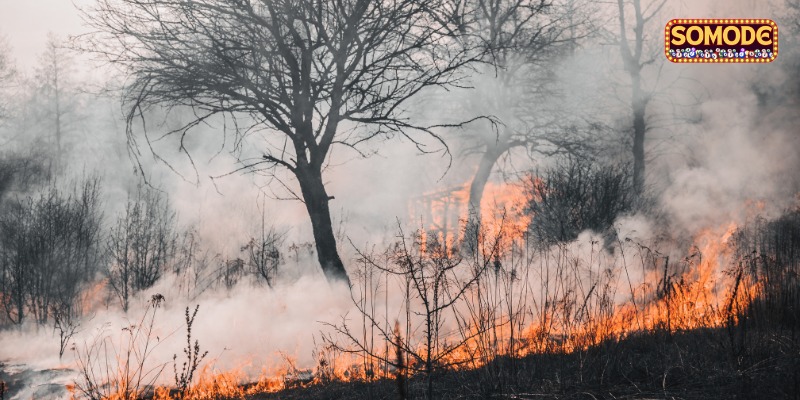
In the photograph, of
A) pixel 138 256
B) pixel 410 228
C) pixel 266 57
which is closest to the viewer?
pixel 266 57

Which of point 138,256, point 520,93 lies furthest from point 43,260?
point 520,93

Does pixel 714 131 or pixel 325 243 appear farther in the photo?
pixel 714 131

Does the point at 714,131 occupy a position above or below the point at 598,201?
above

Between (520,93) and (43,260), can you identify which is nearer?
(43,260)

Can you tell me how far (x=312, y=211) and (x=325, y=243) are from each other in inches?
16.6

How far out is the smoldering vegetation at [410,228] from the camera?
4316 mm

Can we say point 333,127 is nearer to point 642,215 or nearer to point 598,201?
point 598,201

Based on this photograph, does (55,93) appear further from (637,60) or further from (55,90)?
(637,60)

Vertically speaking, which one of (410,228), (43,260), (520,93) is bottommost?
(43,260)

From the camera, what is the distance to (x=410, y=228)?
59.9ft

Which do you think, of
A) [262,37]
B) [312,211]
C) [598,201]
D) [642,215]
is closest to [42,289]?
[312,211]

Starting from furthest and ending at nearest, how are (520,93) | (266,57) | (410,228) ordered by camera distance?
1. (410,228)
2. (520,93)
3. (266,57)

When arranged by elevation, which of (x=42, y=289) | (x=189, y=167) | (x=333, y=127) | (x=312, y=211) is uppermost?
(x=189, y=167)

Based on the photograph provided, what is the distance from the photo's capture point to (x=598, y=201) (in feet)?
29.3
